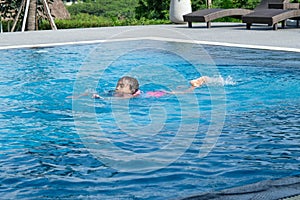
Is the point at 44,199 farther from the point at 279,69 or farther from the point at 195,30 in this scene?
the point at 195,30

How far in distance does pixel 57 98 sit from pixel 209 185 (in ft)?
16.8

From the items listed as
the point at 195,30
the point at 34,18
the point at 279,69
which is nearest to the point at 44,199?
the point at 279,69

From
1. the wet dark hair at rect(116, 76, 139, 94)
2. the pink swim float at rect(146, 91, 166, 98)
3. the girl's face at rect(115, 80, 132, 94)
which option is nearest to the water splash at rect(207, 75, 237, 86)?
the pink swim float at rect(146, 91, 166, 98)

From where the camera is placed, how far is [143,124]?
730 centimetres

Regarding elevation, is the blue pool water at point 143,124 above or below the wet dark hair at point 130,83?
below

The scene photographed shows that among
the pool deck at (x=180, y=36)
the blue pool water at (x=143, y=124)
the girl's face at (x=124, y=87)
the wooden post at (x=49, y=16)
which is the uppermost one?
the wooden post at (x=49, y=16)

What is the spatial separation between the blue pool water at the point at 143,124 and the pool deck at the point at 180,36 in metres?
0.88

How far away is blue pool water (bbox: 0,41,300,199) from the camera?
471 cm

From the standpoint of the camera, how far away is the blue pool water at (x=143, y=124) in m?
4.71

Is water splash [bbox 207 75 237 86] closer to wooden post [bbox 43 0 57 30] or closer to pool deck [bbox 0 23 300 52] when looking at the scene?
pool deck [bbox 0 23 300 52]

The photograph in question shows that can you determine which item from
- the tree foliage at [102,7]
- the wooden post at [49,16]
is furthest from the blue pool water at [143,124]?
the tree foliage at [102,7]

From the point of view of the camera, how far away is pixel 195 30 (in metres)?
17.4

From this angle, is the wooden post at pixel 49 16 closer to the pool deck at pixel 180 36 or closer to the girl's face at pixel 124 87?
the pool deck at pixel 180 36

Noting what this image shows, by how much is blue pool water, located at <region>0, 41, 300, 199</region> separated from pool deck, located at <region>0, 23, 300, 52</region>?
2.87 ft
